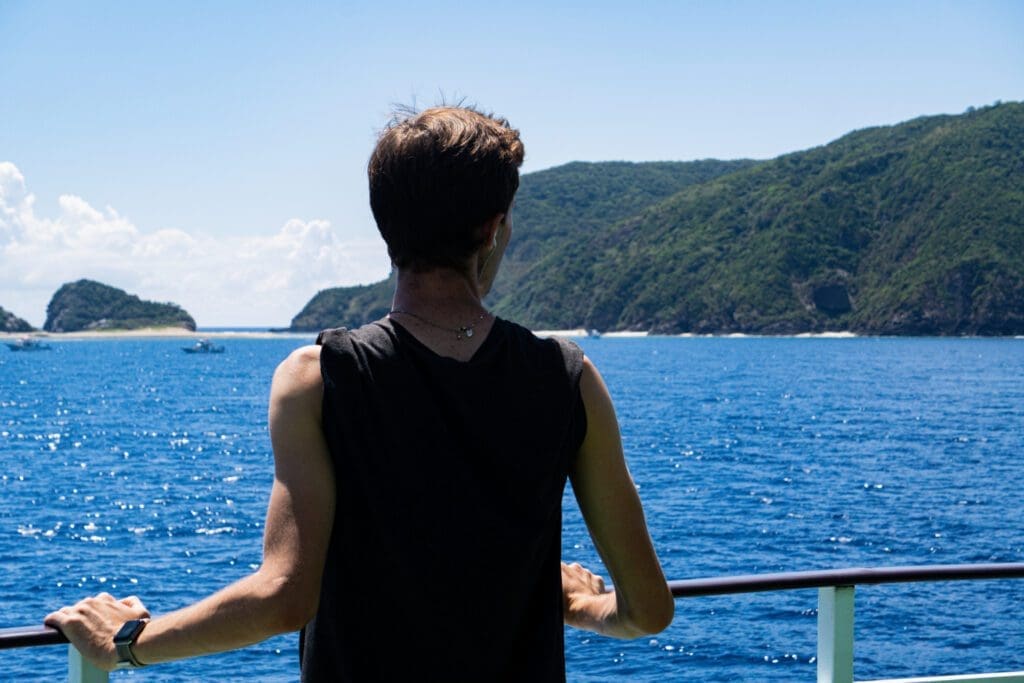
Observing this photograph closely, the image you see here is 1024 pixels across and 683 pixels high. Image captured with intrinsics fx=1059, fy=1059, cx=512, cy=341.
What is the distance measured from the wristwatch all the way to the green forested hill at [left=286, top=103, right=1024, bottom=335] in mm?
144884

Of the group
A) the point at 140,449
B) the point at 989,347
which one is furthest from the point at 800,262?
the point at 140,449

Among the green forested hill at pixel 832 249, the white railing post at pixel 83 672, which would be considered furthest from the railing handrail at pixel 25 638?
the green forested hill at pixel 832 249

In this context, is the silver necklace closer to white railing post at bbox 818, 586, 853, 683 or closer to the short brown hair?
the short brown hair

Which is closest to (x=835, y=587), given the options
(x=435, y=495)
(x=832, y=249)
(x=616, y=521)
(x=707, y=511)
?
(x=616, y=521)

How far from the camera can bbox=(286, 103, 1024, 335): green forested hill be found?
463 feet

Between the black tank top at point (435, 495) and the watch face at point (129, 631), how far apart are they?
21cm

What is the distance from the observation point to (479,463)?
1278 mm

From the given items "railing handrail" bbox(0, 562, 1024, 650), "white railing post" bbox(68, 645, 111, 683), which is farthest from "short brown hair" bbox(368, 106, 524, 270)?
"white railing post" bbox(68, 645, 111, 683)

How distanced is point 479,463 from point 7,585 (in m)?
23.5

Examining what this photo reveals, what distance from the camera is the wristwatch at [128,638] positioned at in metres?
1.33

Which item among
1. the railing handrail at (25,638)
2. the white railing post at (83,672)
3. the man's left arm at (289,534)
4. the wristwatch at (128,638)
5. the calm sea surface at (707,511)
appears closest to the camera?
the man's left arm at (289,534)

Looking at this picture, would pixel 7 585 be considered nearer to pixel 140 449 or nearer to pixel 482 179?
pixel 482 179

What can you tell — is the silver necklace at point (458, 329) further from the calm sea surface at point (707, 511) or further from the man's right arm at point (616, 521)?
the calm sea surface at point (707, 511)

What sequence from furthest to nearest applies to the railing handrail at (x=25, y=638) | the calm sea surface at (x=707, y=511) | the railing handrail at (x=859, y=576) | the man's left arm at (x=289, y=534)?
1. the calm sea surface at (x=707, y=511)
2. the railing handrail at (x=859, y=576)
3. the railing handrail at (x=25, y=638)
4. the man's left arm at (x=289, y=534)
